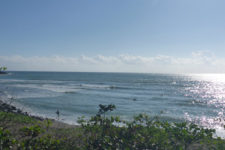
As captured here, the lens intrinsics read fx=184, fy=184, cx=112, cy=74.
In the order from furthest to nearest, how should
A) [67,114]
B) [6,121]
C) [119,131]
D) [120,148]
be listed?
[67,114], [6,121], [119,131], [120,148]

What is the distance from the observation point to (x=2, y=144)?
9.42 feet

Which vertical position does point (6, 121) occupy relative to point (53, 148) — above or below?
below

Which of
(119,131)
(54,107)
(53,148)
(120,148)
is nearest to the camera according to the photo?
(53,148)

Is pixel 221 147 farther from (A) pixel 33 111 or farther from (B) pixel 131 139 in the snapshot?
(A) pixel 33 111

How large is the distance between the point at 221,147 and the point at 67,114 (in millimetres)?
17186

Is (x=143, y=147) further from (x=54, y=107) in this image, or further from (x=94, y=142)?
(x=54, y=107)

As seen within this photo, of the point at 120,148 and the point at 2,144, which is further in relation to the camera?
the point at 120,148

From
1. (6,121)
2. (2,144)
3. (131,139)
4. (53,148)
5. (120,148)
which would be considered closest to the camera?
(2,144)

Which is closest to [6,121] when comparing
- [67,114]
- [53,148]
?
[67,114]

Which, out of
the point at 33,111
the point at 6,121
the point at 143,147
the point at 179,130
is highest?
the point at 179,130

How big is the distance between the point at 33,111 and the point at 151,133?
1888 centimetres

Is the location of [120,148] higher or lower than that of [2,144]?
lower

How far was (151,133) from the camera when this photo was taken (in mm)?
4371

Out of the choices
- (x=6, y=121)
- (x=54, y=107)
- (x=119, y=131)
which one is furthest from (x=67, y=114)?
(x=119, y=131)
